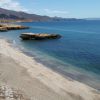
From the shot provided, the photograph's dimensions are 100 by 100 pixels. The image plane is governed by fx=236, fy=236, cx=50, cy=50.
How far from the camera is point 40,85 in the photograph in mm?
25172

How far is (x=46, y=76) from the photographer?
2912 cm

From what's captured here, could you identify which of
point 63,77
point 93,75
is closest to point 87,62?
point 93,75

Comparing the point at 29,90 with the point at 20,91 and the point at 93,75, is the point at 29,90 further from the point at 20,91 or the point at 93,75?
the point at 93,75

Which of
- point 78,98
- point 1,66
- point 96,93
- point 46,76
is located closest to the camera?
point 78,98

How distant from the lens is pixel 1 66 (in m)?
32.7

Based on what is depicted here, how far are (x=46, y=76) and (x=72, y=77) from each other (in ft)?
11.0

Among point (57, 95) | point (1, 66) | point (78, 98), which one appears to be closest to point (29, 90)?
point (57, 95)

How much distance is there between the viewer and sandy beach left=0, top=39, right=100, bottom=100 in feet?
71.8

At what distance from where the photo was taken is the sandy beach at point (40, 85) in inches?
862

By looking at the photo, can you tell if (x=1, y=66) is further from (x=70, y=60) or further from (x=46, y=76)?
(x=70, y=60)

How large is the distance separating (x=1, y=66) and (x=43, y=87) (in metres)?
10.3

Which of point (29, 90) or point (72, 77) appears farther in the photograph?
point (72, 77)

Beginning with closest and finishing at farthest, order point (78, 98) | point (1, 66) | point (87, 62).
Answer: point (78, 98), point (1, 66), point (87, 62)

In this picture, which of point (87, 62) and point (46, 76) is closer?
point (46, 76)
